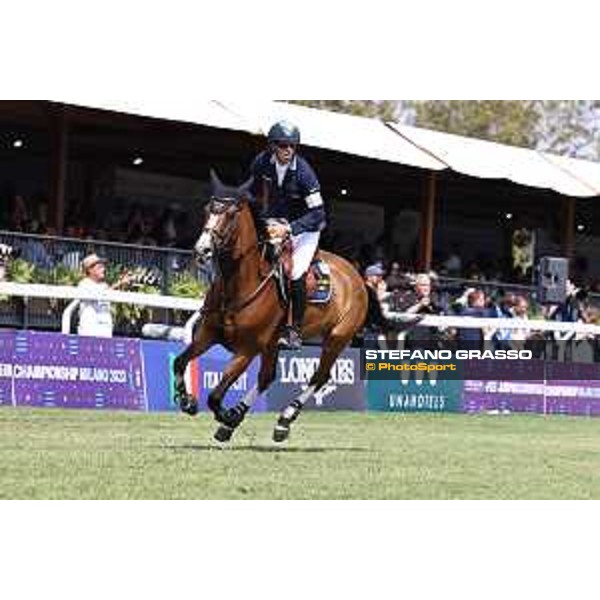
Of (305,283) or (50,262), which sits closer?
(305,283)

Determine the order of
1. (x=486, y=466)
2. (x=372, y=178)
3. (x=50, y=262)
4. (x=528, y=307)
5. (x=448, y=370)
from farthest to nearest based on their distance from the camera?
(x=372, y=178), (x=528, y=307), (x=448, y=370), (x=50, y=262), (x=486, y=466)

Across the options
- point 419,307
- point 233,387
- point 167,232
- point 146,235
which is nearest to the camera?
point 233,387

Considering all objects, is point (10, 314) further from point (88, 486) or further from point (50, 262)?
point (88, 486)

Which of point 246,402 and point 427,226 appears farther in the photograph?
point 427,226

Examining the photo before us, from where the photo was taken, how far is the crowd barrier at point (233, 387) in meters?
19.0

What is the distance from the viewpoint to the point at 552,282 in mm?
26891

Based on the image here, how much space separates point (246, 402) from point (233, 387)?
643cm

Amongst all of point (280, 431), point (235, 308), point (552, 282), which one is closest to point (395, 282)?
point (552, 282)

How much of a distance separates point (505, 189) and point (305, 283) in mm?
19786

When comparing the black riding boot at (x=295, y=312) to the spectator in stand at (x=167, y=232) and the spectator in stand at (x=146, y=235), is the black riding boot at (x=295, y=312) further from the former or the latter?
the spectator in stand at (x=167, y=232)

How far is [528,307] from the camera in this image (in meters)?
29.0

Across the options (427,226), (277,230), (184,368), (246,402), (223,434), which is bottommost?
(223,434)

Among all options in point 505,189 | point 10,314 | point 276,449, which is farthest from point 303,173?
point 505,189

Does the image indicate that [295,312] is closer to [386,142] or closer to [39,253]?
[39,253]
